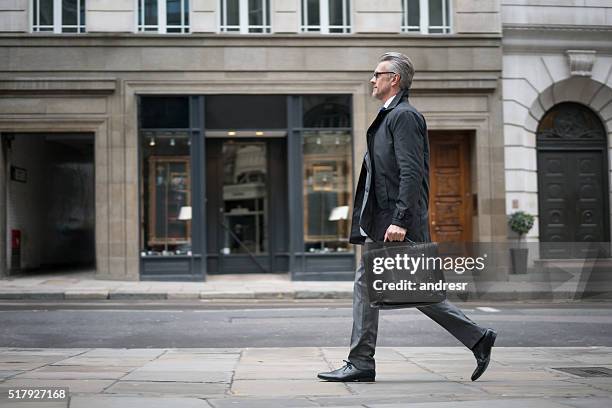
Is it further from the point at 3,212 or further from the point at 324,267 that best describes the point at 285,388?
the point at 3,212

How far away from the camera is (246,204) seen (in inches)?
768

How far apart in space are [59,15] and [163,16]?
90.0 inches

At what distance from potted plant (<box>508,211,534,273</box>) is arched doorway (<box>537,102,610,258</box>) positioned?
0.89 m

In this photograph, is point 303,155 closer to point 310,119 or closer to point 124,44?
point 310,119

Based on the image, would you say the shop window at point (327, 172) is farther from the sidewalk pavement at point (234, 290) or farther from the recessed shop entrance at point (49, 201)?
the recessed shop entrance at point (49, 201)

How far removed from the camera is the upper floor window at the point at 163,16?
18.0 m

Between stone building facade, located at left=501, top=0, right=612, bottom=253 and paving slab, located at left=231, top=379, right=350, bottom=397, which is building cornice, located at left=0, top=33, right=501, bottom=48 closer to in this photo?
stone building facade, located at left=501, top=0, right=612, bottom=253

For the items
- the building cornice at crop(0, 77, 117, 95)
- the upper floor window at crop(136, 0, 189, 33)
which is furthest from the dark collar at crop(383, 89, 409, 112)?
the upper floor window at crop(136, 0, 189, 33)

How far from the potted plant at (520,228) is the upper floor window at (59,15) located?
10.6 meters

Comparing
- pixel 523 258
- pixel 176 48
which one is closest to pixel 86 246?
pixel 176 48

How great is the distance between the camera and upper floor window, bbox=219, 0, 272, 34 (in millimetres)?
18250

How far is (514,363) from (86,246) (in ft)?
65.6

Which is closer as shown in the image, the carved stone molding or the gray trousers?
the gray trousers

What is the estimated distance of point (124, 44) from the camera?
58.2ft
